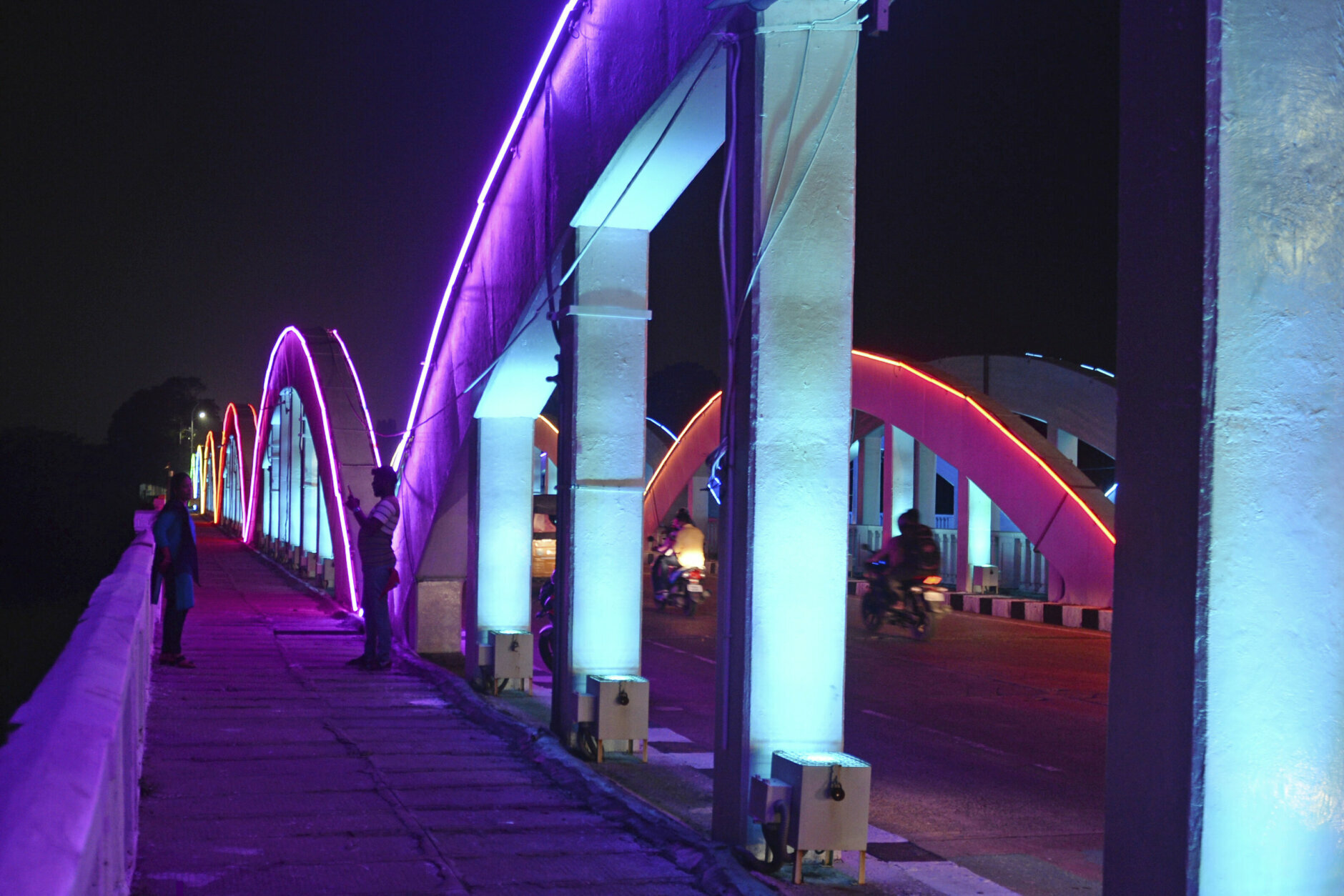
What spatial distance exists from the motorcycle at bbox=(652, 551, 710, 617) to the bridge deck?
8.55 metres

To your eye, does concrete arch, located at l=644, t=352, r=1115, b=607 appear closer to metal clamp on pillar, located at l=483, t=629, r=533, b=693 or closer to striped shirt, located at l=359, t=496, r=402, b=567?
striped shirt, located at l=359, t=496, r=402, b=567

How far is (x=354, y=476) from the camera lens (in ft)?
59.2

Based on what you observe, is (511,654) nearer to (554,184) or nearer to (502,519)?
(502,519)

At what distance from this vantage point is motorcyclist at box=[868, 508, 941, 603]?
604 inches

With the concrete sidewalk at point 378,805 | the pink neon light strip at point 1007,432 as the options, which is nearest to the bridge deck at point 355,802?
the concrete sidewalk at point 378,805

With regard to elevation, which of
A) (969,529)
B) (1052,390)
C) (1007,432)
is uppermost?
(1052,390)

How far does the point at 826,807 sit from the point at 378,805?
237cm

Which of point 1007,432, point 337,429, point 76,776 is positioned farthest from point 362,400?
point 76,776

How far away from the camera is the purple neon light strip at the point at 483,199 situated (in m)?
8.48

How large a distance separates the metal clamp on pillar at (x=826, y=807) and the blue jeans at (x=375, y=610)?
22.6 ft

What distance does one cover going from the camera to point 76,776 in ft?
8.30

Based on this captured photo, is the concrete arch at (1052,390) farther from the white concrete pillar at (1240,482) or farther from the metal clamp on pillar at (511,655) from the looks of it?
the white concrete pillar at (1240,482)

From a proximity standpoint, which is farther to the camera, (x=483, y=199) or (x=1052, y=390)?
(x=1052, y=390)

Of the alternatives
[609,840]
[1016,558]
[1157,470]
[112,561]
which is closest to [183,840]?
[609,840]
